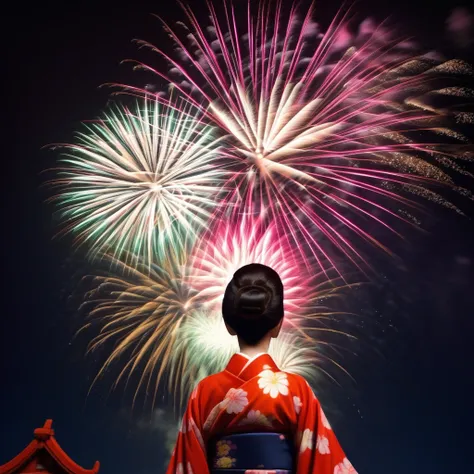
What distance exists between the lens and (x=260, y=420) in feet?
7.41

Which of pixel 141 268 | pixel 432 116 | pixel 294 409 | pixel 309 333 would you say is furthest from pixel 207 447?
pixel 432 116

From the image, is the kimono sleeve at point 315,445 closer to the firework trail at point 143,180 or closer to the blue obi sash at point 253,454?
the blue obi sash at point 253,454

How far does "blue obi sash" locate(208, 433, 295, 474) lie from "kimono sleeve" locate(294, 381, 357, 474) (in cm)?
5

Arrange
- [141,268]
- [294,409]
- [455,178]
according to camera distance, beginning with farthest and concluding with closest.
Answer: [141,268] < [455,178] < [294,409]

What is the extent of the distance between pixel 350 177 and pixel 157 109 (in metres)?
2.20

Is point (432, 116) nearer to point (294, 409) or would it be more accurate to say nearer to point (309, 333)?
point (309, 333)

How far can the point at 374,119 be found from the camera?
247 inches

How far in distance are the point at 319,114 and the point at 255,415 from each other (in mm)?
4640

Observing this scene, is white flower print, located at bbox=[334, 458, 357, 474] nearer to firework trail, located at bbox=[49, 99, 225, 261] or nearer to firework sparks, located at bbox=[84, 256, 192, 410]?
firework sparks, located at bbox=[84, 256, 192, 410]

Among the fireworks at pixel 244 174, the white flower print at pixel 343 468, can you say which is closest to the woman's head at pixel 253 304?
the white flower print at pixel 343 468

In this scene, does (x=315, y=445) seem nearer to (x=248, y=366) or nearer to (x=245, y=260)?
(x=248, y=366)

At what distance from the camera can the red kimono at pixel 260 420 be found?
86.8 inches

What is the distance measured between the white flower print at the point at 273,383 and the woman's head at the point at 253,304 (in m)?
0.15

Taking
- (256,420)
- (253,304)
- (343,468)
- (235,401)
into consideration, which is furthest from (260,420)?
(253,304)
